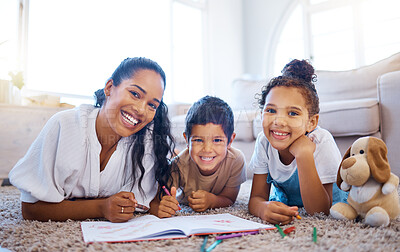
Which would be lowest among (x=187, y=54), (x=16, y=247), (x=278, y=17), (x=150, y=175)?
(x=16, y=247)

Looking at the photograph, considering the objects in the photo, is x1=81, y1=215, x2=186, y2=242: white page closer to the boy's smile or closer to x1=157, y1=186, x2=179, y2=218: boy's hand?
x1=157, y1=186, x2=179, y2=218: boy's hand

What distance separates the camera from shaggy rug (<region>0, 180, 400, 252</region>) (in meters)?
0.62

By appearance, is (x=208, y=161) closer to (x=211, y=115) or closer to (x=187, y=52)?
(x=211, y=115)

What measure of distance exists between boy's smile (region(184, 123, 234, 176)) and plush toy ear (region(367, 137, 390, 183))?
471 mm

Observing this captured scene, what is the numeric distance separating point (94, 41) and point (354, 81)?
2277 millimetres

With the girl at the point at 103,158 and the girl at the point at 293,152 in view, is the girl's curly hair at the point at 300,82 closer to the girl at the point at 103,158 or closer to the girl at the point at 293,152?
the girl at the point at 293,152

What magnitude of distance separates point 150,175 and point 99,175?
17 centimetres

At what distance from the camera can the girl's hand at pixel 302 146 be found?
91cm

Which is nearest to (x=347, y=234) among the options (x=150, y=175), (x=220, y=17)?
(x=150, y=175)

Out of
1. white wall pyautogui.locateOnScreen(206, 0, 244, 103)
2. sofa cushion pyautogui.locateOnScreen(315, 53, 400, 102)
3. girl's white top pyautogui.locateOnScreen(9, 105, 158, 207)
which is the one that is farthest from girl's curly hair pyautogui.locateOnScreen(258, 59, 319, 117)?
white wall pyautogui.locateOnScreen(206, 0, 244, 103)

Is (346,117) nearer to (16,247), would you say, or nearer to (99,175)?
(99,175)

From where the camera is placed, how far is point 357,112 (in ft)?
5.19

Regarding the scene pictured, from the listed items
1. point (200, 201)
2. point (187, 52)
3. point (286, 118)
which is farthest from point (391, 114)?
point (187, 52)

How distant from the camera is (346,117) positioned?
161 cm
